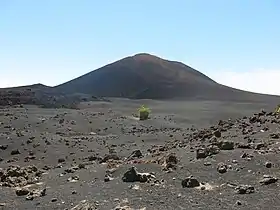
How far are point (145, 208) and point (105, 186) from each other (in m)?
1.64

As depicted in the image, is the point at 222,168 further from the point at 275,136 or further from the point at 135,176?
the point at 275,136

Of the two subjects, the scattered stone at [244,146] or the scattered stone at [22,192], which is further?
the scattered stone at [244,146]

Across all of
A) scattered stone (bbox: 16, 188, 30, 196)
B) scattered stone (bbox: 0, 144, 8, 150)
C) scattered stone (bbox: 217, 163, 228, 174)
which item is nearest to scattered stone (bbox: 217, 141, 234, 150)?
scattered stone (bbox: 217, 163, 228, 174)

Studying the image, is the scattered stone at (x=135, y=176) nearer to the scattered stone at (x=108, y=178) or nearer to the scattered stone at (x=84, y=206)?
the scattered stone at (x=108, y=178)

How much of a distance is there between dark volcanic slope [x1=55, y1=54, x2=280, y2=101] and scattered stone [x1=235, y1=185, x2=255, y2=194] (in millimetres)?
46468

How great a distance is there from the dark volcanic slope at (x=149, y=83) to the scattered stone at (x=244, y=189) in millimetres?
46468

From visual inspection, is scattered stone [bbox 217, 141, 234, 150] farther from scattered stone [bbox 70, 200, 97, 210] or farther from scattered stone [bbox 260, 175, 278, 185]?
scattered stone [bbox 70, 200, 97, 210]

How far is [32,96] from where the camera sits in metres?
41.2

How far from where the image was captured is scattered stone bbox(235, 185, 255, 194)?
6884mm

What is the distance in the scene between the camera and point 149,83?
63188 mm

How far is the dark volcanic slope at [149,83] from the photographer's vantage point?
190ft

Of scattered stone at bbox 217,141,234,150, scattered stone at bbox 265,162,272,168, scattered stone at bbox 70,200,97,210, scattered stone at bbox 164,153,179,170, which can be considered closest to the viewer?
scattered stone at bbox 70,200,97,210

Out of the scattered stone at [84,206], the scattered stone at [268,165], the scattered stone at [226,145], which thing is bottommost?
the scattered stone at [84,206]

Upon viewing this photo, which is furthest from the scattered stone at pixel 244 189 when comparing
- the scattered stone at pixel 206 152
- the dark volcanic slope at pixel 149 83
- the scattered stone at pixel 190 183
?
the dark volcanic slope at pixel 149 83
